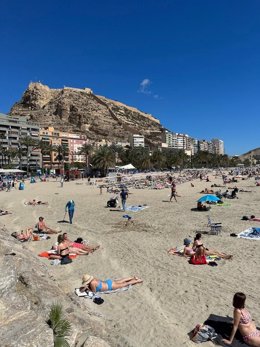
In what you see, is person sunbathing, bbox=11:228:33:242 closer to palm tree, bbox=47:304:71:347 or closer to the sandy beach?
the sandy beach

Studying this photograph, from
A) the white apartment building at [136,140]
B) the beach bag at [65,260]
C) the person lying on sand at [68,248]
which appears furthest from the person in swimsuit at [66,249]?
the white apartment building at [136,140]

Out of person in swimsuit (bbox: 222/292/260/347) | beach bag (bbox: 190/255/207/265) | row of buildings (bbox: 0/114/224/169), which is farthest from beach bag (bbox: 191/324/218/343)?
row of buildings (bbox: 0/114/224/169)

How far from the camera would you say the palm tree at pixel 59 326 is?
15.2 feet

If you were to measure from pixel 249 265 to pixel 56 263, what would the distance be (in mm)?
5352

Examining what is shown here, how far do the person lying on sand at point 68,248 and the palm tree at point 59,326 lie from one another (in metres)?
4.78

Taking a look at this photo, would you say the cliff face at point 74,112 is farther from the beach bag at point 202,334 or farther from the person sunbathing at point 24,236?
the beach bag at point 202,334

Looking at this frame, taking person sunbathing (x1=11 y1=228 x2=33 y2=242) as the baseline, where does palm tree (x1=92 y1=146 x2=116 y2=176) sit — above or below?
above

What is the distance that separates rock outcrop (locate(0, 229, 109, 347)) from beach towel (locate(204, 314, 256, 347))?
1.86m

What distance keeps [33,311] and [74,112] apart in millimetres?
171401

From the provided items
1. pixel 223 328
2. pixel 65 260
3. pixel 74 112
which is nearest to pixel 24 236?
pixel 65 260

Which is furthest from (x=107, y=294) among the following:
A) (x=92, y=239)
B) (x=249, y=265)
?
(x=92, y=239)

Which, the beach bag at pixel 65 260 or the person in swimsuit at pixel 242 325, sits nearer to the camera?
the person in swimsuit at pixel 242 325

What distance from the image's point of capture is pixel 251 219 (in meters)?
16.1

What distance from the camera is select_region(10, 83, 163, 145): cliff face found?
6585 inches
